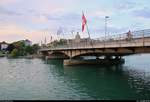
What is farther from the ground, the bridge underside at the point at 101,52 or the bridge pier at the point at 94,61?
the bridge underside at the point at 101,52

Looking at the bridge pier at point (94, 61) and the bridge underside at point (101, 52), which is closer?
the bridge underside at point (101, 52)

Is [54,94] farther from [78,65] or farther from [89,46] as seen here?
[78,65]

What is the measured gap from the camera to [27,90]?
128 feet

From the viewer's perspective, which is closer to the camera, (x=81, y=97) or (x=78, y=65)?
(x=81, y=97)

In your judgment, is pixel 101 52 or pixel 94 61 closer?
pixel 101 52

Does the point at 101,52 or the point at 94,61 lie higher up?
the point at 101,52

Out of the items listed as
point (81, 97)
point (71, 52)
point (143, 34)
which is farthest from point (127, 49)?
point (71, 52)

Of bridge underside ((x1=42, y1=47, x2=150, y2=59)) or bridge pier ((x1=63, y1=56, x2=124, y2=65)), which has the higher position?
bridge underside ((x1=42, y1=47, x2=150, y2=59))

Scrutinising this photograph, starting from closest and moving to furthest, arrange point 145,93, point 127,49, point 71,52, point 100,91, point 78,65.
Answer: point 145,93 → point 100,91 → point 127,49 → point 78,65 → point 71,52

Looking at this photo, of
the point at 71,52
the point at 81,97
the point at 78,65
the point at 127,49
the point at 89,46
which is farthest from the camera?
the point at 71,52

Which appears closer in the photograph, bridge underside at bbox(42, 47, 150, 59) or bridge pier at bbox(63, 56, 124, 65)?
bridge underside at bbox(42, 47, 150, 59)

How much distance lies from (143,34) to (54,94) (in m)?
14.9

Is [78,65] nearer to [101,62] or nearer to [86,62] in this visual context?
[86,62]

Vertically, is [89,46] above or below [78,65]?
above
